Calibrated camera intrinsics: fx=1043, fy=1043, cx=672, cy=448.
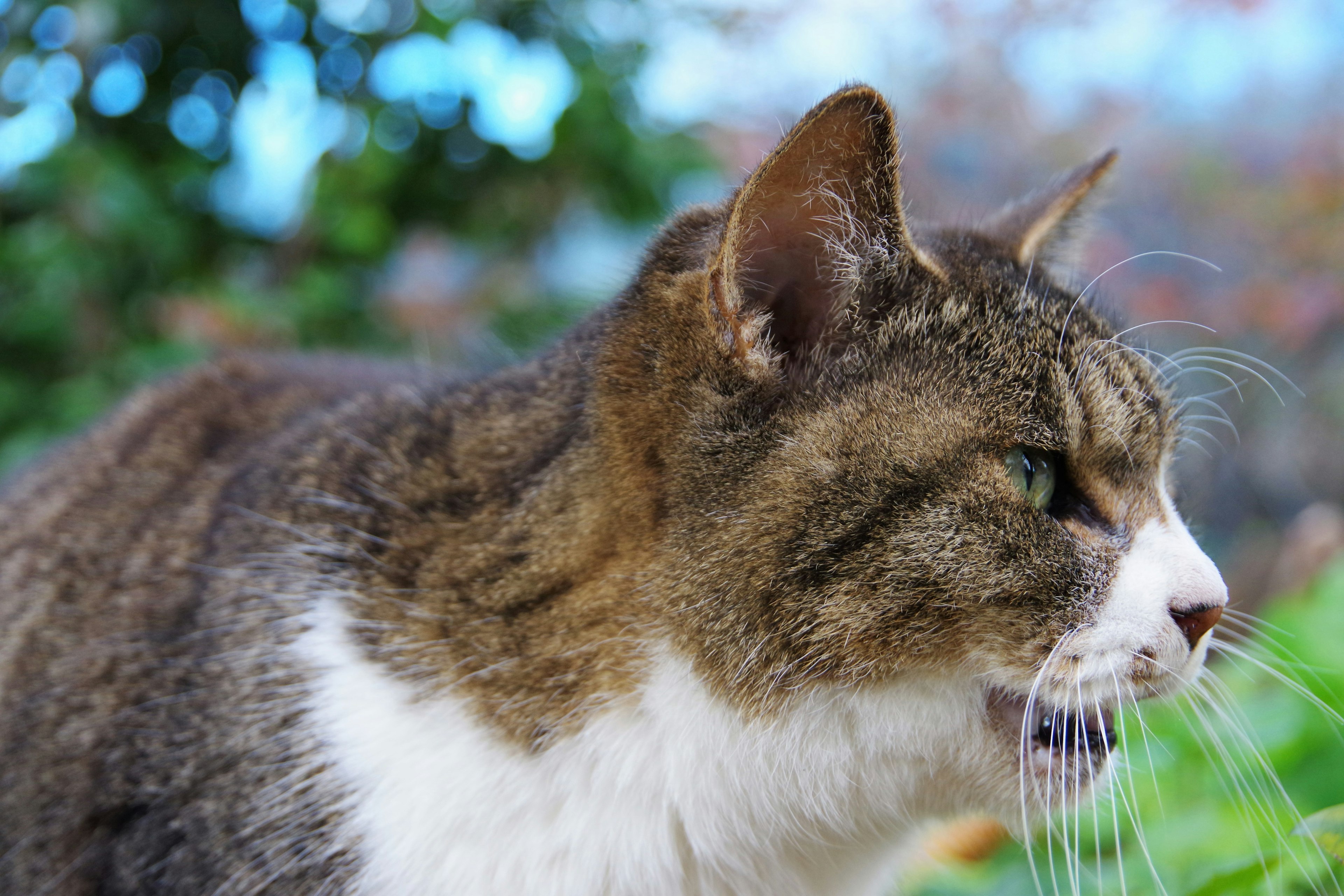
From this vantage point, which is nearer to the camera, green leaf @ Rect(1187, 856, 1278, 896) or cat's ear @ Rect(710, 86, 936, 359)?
cat's ear @ Rect(710, 86, 936, 359)

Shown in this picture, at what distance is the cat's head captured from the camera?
1.30 metres

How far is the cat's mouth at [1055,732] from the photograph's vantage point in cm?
136

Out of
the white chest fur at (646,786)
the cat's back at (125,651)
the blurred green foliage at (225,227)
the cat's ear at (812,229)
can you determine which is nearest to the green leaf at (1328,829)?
the white chest fur at (646,786)

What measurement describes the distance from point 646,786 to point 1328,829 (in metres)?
0.83

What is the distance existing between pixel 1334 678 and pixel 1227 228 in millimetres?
3058

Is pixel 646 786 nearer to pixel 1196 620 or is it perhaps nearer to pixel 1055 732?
pixel 1055 732

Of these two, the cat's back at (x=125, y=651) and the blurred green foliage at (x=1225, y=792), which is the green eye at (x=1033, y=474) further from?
the cat's back at (x=125, y=651)

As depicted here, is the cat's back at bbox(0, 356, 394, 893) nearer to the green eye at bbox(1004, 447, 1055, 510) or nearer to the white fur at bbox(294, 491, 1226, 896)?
the white fur at bbox(294, 491, 1226, 896)

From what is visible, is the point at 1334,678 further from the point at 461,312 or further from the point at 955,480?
the point at 461,312

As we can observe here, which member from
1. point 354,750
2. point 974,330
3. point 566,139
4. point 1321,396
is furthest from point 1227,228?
point 354,750

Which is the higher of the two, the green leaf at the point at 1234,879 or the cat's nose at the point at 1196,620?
the cat's nose at the point at 1196,620

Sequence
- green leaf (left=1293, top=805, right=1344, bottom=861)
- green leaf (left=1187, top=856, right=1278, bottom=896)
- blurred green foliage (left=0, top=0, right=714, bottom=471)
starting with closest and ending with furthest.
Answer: green leaf (left=1293, top=805, right=1344, bottom=861) → green leaf (left=1187, top=856, right=1278, bottom=896) → blurred green foliage (left=0, top=0, right=714, bottom=471)

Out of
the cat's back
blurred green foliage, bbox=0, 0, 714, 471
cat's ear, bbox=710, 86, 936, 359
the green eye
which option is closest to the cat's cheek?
the green eye

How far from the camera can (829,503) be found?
1.34 metres
